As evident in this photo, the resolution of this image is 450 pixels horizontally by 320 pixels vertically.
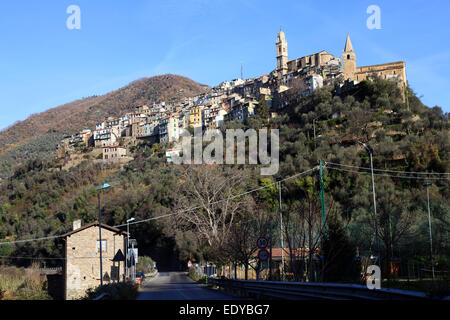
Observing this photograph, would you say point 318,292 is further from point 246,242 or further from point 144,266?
point 144,266

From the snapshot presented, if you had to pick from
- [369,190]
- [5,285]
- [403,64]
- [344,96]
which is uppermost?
[403,64]

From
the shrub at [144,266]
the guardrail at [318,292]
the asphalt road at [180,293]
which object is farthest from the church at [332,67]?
the guardrail at [318,292]

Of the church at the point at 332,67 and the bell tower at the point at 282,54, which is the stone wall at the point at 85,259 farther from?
the bell tower at the point at 282,54

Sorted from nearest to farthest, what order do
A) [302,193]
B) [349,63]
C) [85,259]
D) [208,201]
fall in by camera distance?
[85,259]
[208,201]
[302,193]
[349,63]

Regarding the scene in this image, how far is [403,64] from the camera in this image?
362 ft

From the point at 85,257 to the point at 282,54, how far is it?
5074 inches

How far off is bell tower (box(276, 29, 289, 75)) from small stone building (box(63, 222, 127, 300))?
120802 mm

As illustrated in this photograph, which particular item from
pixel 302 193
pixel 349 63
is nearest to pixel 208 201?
pixel 302 193

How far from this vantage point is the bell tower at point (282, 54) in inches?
6133

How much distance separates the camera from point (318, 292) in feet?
38.1

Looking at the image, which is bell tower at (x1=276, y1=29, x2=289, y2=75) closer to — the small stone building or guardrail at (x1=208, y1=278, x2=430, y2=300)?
the small stone building
